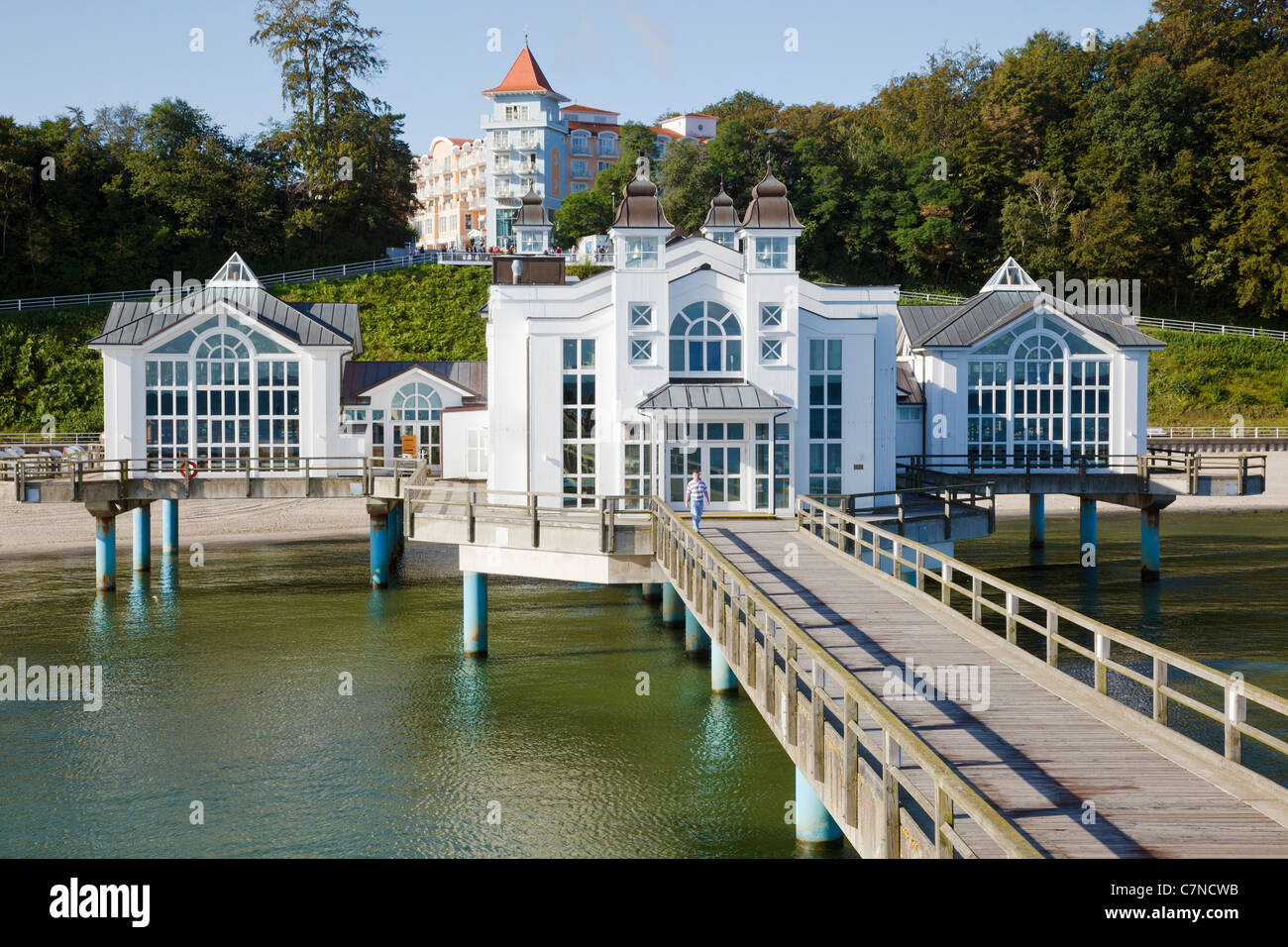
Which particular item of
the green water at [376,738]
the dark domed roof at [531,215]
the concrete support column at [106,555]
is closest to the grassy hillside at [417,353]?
the dark domed roof at [531,215]

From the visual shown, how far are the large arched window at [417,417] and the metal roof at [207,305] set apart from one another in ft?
18.1

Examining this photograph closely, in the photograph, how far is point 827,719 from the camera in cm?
1334

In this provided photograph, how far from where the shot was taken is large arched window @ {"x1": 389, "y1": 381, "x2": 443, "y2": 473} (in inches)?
1825

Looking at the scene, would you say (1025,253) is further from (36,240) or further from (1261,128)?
(36,240)

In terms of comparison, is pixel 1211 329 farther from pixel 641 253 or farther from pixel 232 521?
pixel 232 521

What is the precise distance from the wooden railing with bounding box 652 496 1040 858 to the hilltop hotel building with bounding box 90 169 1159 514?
5.93m

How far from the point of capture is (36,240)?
229 ft

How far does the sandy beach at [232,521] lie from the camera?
45.9 metres

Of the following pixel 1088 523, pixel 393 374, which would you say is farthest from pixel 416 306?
pixel 1088 523

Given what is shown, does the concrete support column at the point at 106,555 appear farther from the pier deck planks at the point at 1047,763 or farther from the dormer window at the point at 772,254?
the pier deck planks at the point at 1047,763

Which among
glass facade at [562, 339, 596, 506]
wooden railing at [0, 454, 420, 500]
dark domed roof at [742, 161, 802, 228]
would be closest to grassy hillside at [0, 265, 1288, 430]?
wooden railing at [0, 454, 420, 500]
